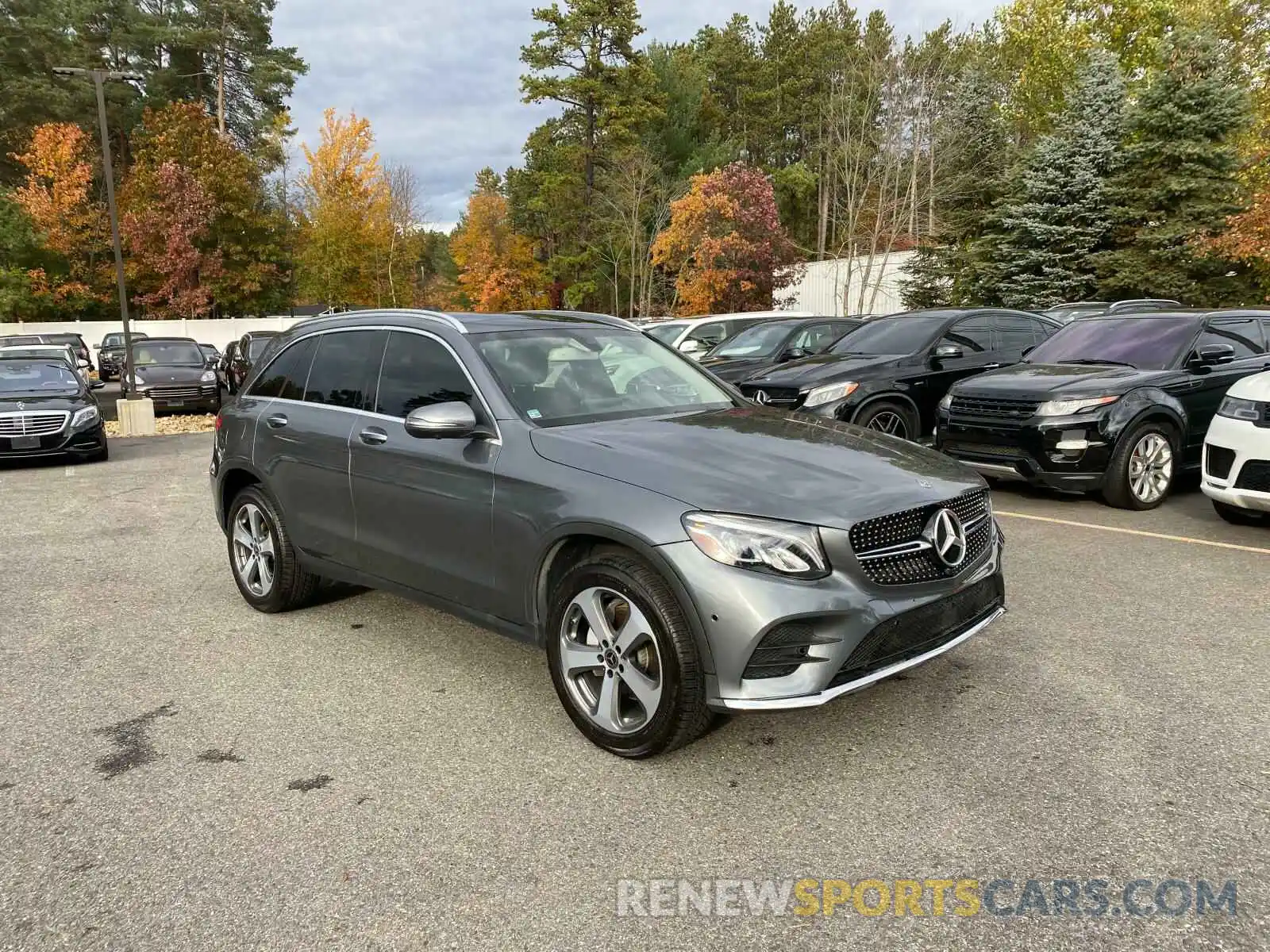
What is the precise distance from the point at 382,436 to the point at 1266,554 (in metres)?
5.89

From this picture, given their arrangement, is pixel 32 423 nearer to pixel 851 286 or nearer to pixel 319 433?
pixel 319 433

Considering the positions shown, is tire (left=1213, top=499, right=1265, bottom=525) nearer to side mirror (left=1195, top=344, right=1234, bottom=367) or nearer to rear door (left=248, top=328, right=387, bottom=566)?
side mirror (left=1195, top=344, right=1234, bottom=367)

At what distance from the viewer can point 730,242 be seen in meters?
33.8

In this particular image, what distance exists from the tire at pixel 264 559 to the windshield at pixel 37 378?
29.4 ft

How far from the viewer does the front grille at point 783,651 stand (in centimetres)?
300

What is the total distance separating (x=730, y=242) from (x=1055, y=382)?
27.1 meters

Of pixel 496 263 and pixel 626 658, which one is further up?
pixel 496 263

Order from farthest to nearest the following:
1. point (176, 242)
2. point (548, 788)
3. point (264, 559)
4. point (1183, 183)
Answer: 1. point (176, 242)
2. point (1183, 183)
3. point (264, 559)
4. point (548, 788)

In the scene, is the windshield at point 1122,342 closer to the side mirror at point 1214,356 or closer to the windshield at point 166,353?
the side mirror at point 1214,356

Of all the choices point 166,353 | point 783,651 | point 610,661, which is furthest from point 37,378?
point 783,651

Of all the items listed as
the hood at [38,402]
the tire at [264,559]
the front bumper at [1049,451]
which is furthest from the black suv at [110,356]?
the front bumper at [1049,451]

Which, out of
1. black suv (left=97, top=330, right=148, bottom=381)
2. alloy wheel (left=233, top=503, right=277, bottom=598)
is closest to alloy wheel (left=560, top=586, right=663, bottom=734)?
alloy wheel (left=233, top=503, right=277, bottom=598)

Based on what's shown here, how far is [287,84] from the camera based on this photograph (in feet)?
162

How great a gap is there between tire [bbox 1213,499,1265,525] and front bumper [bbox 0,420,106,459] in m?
13.0
